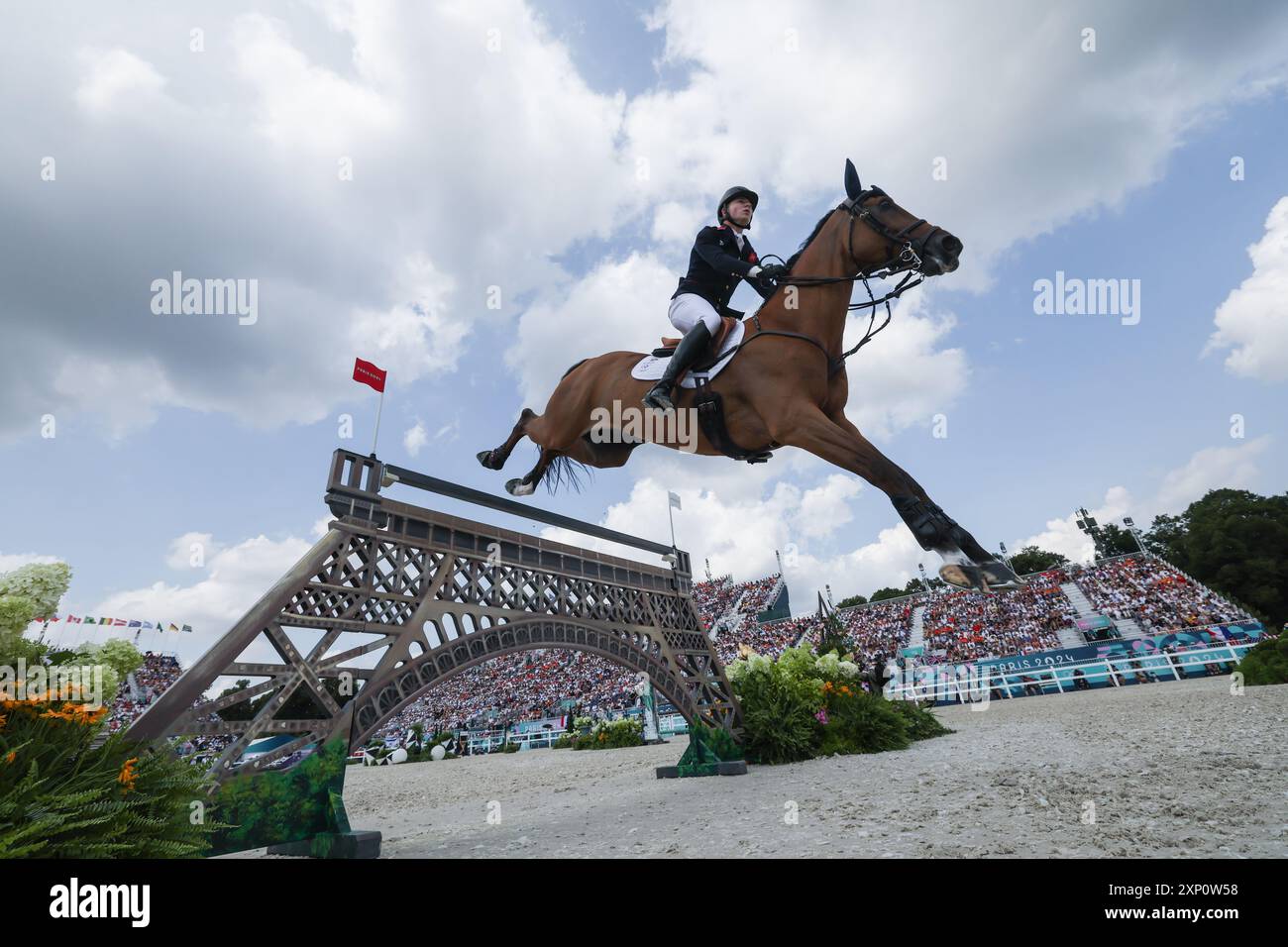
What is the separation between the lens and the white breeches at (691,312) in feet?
12.9

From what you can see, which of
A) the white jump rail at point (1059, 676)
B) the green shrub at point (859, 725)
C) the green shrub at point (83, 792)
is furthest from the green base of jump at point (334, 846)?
the white jump rail at point (1059, 676)

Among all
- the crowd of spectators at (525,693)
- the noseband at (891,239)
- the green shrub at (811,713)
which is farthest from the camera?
the crowd of spectators at (525,693)

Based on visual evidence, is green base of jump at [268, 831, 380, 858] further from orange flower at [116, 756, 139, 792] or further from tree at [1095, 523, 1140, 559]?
tree at [1095, 523, 1140, 559]

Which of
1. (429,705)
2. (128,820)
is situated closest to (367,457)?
(128,820)

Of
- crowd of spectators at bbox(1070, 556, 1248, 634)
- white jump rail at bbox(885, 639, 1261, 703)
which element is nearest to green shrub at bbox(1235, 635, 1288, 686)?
white jump rail at bbox(885, 639, 1261, 703)

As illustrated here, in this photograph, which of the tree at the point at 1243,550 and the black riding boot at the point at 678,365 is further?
the tree at the point at 1243,550

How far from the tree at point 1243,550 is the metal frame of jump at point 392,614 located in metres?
43.7

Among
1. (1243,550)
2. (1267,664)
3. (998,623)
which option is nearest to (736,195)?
(1267,664)

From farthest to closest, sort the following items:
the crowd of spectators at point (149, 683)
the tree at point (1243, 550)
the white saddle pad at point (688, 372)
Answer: the tree at point (1243, 550) < the crowd of spectators at point (149, 683) < the white saddle pad at point (688, 372)

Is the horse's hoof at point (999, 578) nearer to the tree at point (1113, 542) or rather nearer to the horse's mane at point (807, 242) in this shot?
the horse's mane at point (807, 242)

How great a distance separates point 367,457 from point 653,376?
252 centimetres

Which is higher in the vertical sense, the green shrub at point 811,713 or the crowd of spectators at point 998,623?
the green shrub at point 811,713

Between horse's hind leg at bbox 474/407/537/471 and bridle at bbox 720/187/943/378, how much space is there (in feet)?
6.46

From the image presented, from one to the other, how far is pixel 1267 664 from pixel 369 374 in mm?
16268
